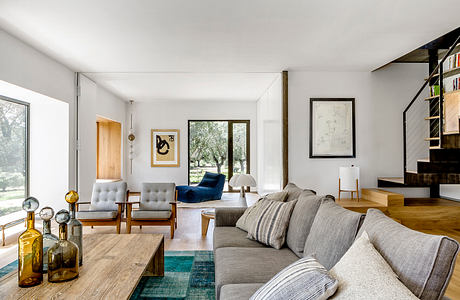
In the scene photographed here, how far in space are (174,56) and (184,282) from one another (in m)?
3.17

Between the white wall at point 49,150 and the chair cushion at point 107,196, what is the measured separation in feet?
2.55

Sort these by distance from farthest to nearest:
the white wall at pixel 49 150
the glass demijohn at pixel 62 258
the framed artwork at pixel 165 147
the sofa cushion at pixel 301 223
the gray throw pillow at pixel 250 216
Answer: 1. the framed artwork at pixel 165 147
2. the white wall at pixel 49 150
3. the gray throw pillow at pixel 250 216
4. the sofa cushion at pixel 301 223
5. the glass demijohn at pixel 62 258

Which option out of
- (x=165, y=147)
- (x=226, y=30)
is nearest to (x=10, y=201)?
(x=165, y=147)

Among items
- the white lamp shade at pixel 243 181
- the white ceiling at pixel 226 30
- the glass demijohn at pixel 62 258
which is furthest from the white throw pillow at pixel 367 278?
the white lamp shade at pixel 243 181

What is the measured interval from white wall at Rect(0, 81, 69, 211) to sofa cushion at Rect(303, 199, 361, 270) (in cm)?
471

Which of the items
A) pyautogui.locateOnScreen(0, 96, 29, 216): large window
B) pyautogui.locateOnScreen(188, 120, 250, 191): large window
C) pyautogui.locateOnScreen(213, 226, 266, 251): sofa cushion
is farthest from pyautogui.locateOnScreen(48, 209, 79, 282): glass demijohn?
pyautogui.locateOnScreen(188, 120, 250, 191): large window

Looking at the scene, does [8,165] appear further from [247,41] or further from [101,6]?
[247,41]

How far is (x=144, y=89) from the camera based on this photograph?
731cm

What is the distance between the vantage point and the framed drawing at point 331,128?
5.40 meters

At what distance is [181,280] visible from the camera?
2.93 m

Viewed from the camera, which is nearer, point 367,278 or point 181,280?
point 367,278

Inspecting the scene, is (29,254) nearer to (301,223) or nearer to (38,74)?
(301,223)

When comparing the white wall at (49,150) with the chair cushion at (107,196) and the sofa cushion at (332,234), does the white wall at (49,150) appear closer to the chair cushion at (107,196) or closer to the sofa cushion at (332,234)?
the chair cushion at (107,196)

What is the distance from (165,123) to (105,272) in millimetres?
7150
